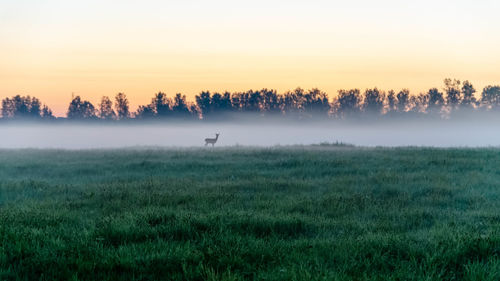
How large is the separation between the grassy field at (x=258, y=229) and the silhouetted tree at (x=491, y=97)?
78.8 meters

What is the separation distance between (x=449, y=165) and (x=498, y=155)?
18.0 feet

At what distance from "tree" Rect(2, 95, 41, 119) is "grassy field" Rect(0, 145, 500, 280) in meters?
98.5

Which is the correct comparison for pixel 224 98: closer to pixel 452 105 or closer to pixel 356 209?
pixel 452 105

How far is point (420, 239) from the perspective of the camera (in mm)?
7230

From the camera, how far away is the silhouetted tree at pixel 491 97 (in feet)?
269

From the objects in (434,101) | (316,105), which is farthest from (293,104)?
(434,101)

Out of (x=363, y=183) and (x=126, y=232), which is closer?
(x=126, y=232)

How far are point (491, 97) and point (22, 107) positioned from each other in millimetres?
108987

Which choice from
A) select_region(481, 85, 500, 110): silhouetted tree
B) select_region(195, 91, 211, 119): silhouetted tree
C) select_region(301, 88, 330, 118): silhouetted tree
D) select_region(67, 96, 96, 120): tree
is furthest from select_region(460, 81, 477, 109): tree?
select_region(67, 96, 96, 120): tree

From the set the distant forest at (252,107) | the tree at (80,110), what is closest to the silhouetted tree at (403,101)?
the distant forest at (252,107)

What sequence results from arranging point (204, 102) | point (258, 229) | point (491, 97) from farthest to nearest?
point (204, 102), point (491, 97), point (258, 229)

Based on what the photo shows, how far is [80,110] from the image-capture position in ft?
328

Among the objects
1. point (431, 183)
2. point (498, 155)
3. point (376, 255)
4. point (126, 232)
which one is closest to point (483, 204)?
point (431, 183)

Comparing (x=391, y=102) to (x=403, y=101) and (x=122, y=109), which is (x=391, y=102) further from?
(x=122, y=109)
